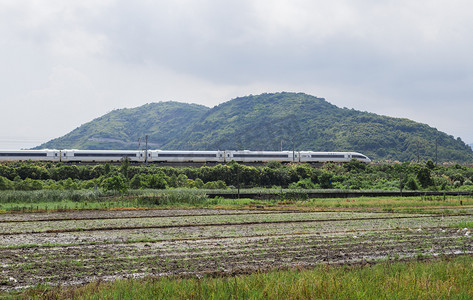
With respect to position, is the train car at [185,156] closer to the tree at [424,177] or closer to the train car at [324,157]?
the train car at [324,157]

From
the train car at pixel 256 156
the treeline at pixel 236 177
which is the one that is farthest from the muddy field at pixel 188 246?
the train car at pixel 256 156

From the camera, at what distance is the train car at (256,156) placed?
7688 centimetres

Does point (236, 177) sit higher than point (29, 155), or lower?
lower

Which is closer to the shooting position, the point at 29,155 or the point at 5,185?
the point at 5,185

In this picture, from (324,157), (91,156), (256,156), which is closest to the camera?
(91,156)

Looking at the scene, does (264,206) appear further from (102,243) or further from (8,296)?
(8,296)

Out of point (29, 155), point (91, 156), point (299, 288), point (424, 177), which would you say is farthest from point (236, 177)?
point (299, 288)

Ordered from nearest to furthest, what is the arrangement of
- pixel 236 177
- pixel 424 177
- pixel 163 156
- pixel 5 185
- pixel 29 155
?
pixel 5 185, pixel 424 177, pixel 236 177, pixel 29 155, pixel 163 156

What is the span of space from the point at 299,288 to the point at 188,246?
26.2 feet

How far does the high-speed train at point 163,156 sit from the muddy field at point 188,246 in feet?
163

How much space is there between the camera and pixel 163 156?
75875 mm

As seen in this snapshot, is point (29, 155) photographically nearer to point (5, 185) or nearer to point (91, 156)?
point (91, 156)

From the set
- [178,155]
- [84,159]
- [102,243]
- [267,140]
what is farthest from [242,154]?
[267,140]

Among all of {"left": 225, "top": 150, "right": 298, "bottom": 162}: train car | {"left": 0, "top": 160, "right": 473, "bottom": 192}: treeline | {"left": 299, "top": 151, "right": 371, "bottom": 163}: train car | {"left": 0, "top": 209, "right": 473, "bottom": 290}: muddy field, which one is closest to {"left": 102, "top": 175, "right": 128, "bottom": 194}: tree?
{"left": 0, "top": 160, "right": 473, "bottom": 192}: treeline
